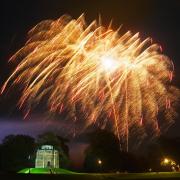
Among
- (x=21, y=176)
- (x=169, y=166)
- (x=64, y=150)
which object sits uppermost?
(x=64, y=150)

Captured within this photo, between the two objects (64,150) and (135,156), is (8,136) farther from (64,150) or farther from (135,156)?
(135,156)

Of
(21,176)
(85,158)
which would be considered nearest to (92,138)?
(85,158)

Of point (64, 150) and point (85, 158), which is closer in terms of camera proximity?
point (85, 158)

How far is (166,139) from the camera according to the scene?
91.9m

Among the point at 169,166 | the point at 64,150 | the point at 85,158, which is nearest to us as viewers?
the point at 169,166

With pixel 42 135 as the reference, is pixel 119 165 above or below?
below

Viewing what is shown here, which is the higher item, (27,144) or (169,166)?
(27,144)

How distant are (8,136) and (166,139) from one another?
123ft

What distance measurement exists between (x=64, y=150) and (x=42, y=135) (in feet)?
25.8

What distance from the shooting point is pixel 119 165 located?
82188 mm

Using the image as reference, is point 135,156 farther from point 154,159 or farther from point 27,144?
point 27,144

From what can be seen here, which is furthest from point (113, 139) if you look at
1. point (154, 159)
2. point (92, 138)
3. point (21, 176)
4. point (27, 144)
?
point (21, 176)

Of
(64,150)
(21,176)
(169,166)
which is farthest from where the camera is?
(64,150)

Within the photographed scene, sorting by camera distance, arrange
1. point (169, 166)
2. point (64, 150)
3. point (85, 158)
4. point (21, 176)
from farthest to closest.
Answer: point (64, 150) → point (85, 158) → point (169, 166) → point (21, 176)
